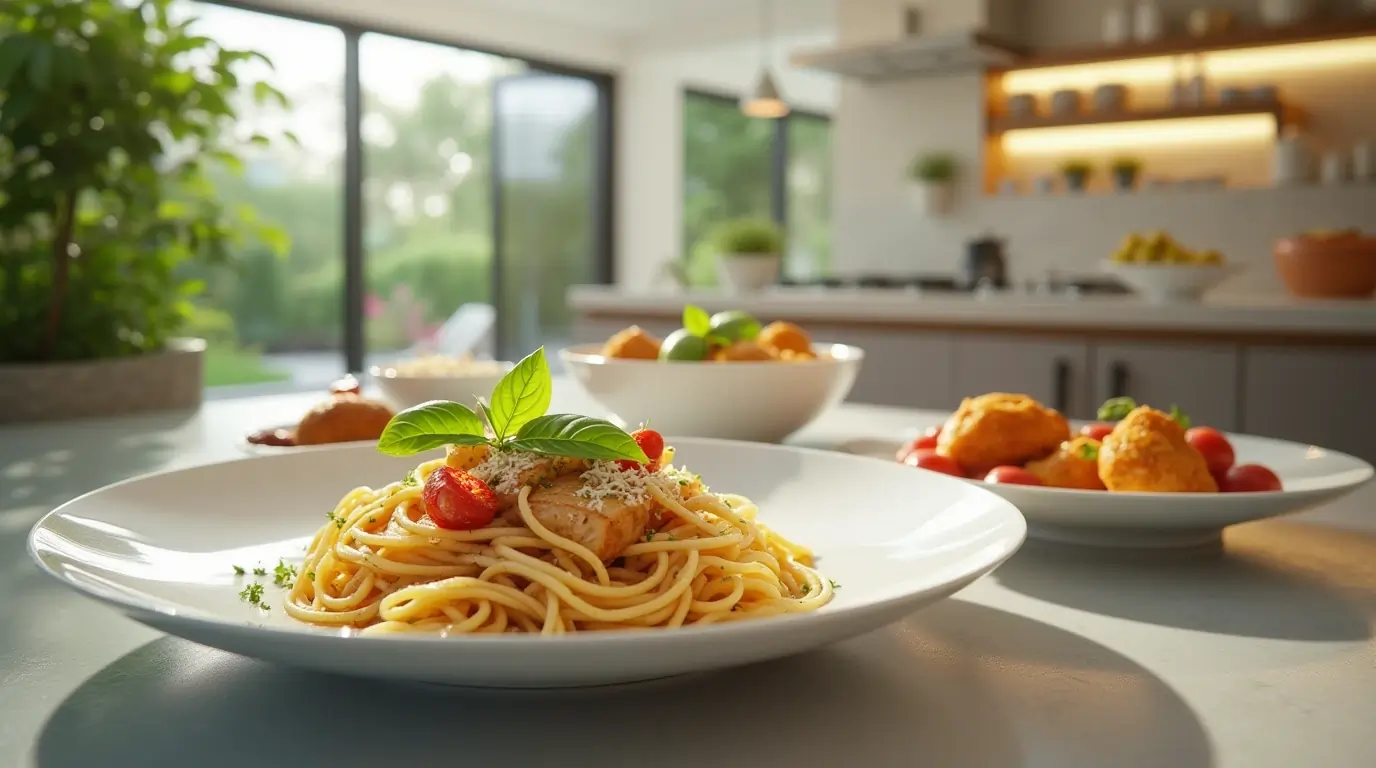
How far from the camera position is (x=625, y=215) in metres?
8.46

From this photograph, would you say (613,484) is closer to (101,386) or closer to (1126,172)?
(101,386)

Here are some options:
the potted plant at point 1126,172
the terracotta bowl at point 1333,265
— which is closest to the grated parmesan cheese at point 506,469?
the terracotta bowl at point 1333,265

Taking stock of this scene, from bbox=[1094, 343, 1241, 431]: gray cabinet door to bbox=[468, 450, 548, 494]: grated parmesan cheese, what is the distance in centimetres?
287

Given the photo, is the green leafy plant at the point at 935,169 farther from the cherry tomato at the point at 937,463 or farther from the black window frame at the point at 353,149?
the cherry tomato at the point at 937,463

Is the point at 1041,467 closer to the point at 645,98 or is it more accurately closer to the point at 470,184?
the point at 645,98

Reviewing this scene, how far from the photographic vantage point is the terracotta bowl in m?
3.62

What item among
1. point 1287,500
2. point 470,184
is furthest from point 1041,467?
point 470,184

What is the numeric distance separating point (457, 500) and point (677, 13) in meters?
7.38

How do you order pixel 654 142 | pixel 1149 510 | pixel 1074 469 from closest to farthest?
pixel 1149 510, pixel 1074 469, pixel 654 142

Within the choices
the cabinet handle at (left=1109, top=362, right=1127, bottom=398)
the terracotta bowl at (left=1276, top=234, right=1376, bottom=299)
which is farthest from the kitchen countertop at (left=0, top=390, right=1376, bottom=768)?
the terracotta bowl at (left=1276, top=234, right=1376, bottom=299)

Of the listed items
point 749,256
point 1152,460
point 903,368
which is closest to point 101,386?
point 1152,460

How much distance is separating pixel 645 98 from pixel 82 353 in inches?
263

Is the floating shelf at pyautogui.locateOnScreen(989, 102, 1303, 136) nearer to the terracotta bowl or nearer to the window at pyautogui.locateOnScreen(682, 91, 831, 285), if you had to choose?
the terracotta bowl

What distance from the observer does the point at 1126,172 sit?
193 inches
